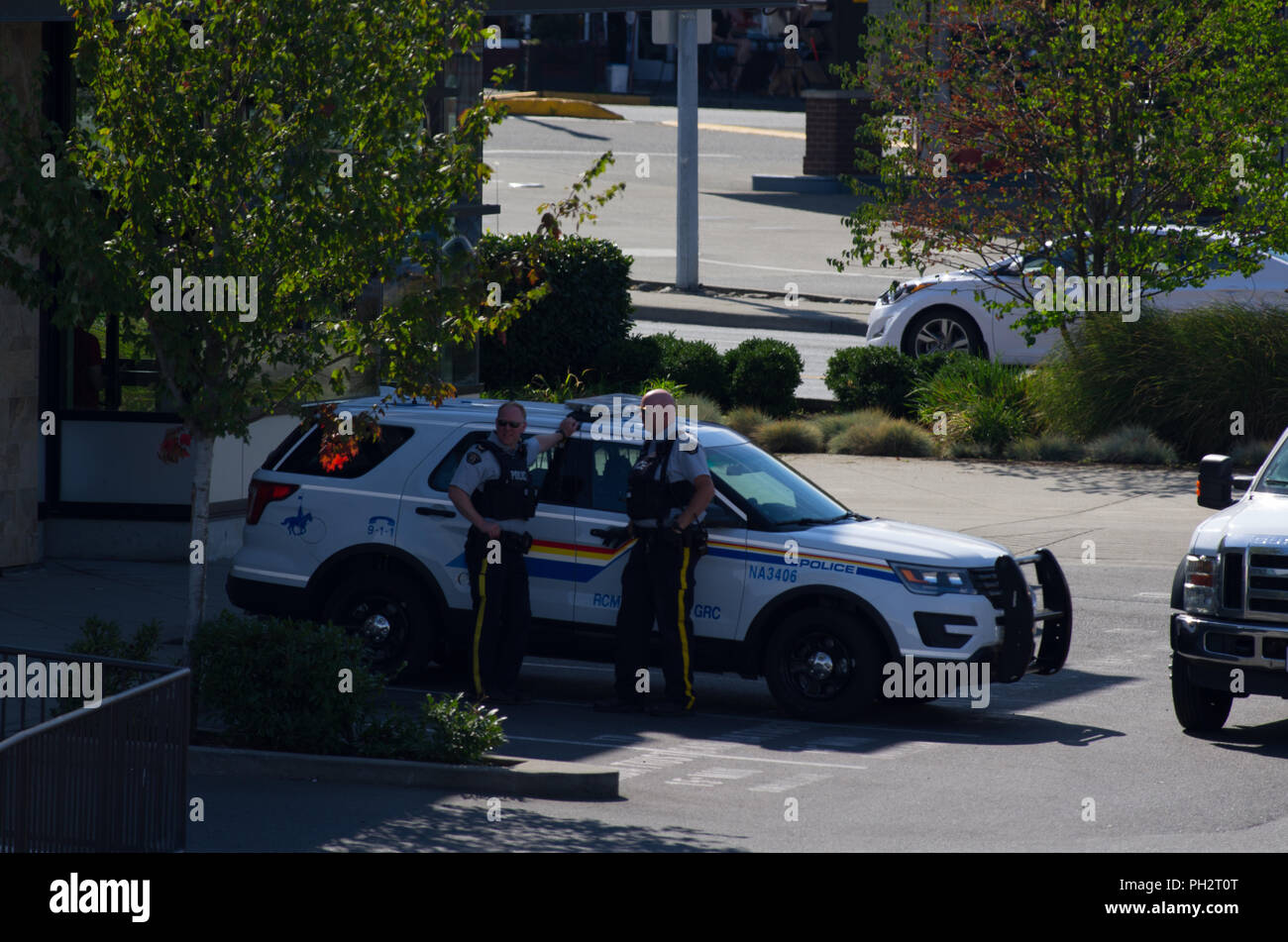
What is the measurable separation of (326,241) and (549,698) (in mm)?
3617

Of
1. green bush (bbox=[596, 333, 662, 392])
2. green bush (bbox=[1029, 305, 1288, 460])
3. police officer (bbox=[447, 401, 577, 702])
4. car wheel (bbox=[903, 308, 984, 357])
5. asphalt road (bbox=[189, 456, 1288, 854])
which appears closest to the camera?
asphalt road (bbox=[189, 456, 1288, 854])

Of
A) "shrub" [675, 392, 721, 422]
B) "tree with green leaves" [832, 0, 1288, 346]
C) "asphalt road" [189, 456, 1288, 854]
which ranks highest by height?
"tree with green leaves" [832, 0, 1288, 346]

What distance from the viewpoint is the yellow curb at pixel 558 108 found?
5366cm

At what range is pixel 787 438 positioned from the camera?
2075cm

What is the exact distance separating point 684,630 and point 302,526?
2638 millimetres

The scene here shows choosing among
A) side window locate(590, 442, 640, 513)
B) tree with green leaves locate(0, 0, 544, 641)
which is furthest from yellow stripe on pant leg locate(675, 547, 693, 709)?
tree with green leaves locate(0, 0, 544, 641)

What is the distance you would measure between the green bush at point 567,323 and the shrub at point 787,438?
2074 mm

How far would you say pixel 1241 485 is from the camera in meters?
11.6

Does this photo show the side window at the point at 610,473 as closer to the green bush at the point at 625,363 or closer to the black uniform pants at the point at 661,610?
the black uniform pants at the point at 661,610

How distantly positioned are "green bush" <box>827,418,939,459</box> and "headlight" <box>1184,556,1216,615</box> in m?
9.85

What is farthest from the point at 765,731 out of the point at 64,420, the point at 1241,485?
the point at 64,420

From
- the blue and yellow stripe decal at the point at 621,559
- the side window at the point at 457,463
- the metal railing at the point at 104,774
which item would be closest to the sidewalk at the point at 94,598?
the side window at the point at 457,463

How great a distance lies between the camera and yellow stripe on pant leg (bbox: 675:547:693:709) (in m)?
11.2

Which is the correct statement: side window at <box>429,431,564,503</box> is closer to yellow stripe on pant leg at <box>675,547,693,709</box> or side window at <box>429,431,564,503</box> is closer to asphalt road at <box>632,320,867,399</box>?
yellow stripe on pant leg at <box>675,547,693,709</box>
